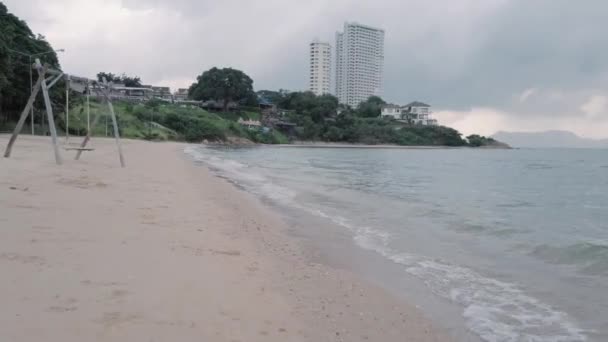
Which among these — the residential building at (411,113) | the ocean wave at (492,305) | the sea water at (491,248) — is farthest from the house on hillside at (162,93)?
the ocean wave at (492,305)

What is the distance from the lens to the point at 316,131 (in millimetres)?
124438

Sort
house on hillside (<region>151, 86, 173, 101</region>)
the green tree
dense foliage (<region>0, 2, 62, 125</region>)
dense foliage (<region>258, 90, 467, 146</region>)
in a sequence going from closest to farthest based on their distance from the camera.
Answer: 1. dense foliage (<region>0, 2, 62, 125</region>)
2. the green tree
3. house on hillside (<region>151, 86, 173, 101</region>)
4. dense foliage (<region>258, 90, 467, 146</region>)

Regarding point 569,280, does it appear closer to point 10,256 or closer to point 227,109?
point 10,256

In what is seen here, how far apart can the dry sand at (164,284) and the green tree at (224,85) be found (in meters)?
110

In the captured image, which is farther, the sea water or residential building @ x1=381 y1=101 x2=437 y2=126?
residential building @ x1=381 y1=101 x2=437 y2=126

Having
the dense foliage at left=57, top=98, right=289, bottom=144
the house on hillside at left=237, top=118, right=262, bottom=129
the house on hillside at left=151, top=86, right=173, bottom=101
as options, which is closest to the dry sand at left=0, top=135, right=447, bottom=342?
the dense foliage at left=57, top=98, right=289, bottom=144

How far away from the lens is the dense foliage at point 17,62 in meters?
35.6

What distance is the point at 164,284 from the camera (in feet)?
14.8

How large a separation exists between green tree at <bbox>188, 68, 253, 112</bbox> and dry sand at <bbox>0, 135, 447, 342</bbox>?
4327 inches

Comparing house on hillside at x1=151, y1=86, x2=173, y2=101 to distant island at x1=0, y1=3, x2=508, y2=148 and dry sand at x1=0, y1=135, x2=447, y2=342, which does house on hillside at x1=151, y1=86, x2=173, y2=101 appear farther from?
dry sand at x1=0, y1=135, x2=447, y2=342

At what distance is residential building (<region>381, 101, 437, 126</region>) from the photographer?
169 m

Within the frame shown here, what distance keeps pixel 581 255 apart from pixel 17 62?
42.1 metres

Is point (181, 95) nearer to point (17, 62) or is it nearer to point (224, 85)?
point (224, 85)

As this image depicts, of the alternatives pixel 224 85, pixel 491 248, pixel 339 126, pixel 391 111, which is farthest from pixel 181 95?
pixel 491 248
